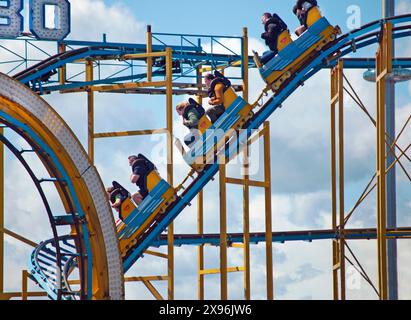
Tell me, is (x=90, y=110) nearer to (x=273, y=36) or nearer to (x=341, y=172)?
(x=273, y=36)

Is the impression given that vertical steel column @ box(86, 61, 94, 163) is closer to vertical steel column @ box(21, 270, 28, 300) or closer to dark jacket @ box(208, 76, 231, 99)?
dark jacket @ box(208, 76, 231, 99)

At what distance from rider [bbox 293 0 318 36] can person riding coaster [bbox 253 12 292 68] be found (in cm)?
33

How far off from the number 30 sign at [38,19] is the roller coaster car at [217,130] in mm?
3841

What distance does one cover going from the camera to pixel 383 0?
34125mm

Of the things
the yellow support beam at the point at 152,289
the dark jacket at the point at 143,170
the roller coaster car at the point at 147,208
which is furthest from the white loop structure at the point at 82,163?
the dark jacket at the point at 143,170

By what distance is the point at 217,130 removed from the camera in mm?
27234

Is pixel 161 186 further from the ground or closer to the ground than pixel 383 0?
closer to the ground

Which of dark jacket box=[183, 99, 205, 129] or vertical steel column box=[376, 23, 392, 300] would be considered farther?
dark jacket box=[183, 99, 205, 129]

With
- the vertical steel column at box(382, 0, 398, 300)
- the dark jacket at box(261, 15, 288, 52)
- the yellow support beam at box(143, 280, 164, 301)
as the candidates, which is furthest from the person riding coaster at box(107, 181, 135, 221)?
the vertical steel column at box(382, 0, 398, 300)

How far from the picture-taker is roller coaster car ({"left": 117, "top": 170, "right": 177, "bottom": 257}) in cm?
2680

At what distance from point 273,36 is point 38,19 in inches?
206

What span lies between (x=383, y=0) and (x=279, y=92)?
781cm
